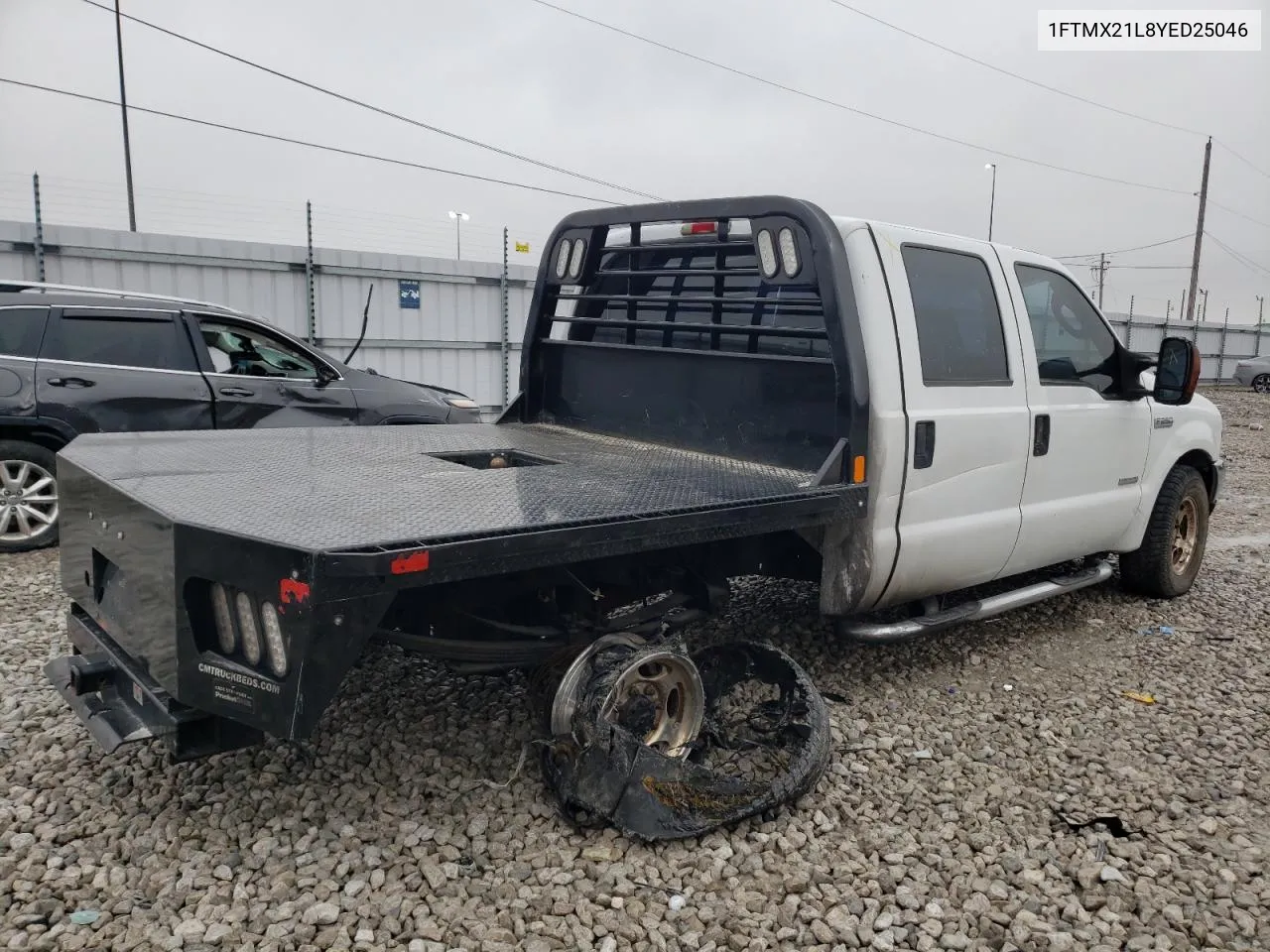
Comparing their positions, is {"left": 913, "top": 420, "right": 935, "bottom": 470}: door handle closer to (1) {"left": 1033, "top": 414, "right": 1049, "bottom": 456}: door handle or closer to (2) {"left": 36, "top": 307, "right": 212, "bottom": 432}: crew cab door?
(1) {"left": 1033, "top": 414, "right": 1049, "bottom": 456}: door handle

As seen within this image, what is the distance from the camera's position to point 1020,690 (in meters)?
4.55

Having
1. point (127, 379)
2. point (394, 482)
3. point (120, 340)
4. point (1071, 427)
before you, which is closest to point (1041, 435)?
point (1071, 427)

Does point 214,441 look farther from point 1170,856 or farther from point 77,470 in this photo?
point 1170,856

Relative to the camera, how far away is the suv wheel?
6.55 metres

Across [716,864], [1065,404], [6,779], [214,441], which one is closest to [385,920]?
[716,864]

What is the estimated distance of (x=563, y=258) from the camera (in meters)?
4.99

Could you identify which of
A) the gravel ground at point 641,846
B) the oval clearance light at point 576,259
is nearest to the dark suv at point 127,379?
the gravel ground at point 641,846

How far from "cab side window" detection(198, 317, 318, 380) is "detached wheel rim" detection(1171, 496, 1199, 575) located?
6.05 metres

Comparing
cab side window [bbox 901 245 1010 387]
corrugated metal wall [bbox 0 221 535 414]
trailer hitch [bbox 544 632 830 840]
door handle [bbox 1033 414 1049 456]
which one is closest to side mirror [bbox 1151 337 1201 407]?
door handle [bbox 1033 414 1049 456]

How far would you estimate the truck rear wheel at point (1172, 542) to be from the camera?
227 inches

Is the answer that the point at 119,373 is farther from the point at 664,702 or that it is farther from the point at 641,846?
the point at 641,846

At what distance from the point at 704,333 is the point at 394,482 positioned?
1.85m

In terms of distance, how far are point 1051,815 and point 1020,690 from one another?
1.21 metres

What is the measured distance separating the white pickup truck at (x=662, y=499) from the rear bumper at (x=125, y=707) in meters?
0.01
